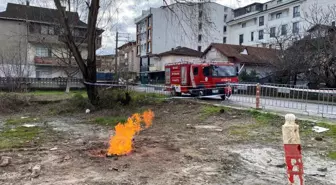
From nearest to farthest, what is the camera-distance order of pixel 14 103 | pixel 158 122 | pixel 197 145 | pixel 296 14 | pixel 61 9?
pixel 197 145 < pixel 158 122 < pixel 61 9 < pixel 14 103 < pixel 296 14

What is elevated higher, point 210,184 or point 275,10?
point 275,10

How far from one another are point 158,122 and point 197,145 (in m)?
4.26

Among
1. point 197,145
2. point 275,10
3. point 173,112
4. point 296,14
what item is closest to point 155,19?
point 275,10

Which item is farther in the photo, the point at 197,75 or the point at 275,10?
the point at 275,10

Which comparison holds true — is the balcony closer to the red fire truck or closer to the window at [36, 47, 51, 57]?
the window at [36, 47, 51, 57]

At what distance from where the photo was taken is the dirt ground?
4.95 meters

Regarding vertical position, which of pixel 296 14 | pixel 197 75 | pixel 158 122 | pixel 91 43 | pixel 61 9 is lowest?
pixel 158 122

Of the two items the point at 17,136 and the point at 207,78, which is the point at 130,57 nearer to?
the point at 207,78

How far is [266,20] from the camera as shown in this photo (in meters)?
56.4

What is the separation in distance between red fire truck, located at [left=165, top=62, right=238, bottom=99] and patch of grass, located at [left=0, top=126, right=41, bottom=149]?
11.4 m

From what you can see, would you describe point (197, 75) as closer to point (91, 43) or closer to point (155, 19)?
point (91, 43)

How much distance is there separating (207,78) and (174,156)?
44.0 ft

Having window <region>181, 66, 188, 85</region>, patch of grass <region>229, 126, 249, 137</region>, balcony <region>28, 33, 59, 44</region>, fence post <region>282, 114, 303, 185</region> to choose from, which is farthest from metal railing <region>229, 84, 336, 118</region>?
balcony <region>28, 33, 59, 44</region>

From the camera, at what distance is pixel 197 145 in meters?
7.36
